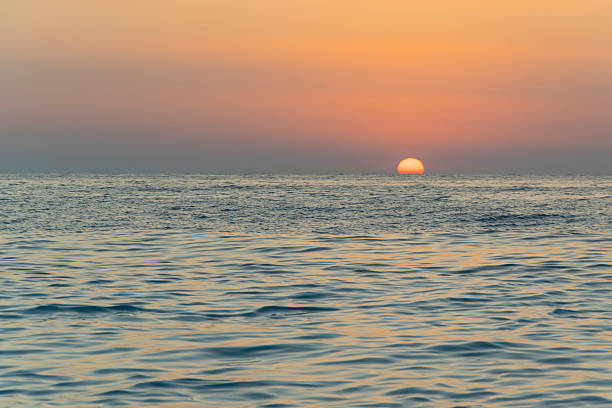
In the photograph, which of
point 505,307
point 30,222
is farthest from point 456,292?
point 30,222

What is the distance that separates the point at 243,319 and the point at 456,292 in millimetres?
5023

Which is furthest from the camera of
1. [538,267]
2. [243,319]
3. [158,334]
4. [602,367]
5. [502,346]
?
[538,267]

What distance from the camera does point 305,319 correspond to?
13555 mm

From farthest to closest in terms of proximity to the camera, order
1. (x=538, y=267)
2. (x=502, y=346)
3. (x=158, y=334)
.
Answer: (x=538, y=267) → (x=158, y=334) → (x=502, y=346)

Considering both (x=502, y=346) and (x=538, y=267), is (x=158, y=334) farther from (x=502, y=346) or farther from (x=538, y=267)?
(x=538, y=267)

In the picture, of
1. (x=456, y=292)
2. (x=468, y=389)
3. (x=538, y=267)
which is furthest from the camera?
(x=538, y=267)

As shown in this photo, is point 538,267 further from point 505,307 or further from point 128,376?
point 128,376

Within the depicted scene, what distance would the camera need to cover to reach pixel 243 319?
1345 centimetres

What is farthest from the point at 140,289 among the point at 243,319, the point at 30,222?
the point at 30,222

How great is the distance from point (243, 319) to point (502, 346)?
442 cm

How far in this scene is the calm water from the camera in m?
9.38

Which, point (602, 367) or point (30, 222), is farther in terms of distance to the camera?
point (30, 222)

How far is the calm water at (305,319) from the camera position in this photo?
9383mm

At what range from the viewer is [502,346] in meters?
11.3
